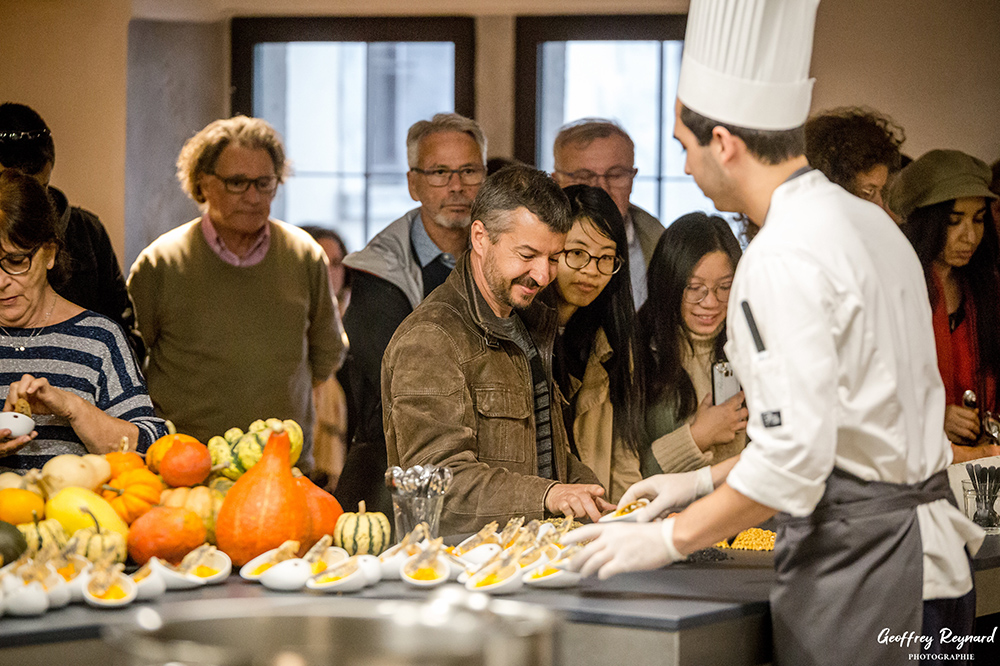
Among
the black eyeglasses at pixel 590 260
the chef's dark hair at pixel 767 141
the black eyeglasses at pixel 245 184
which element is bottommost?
the black eyeglasses at pixel 590 260

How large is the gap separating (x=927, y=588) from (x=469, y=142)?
2.23 meters

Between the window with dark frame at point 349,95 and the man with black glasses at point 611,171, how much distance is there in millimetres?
363

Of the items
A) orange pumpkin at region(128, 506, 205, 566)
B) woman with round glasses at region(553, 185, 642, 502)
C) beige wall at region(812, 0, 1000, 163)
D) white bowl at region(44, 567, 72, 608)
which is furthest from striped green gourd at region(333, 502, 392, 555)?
beige wall at region(812, 0, 1000, 163)

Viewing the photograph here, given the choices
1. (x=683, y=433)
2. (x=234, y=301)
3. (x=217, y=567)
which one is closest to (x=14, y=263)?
(x=234, y=301)

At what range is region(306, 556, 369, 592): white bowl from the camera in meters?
1.57

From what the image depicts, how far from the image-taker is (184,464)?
1802mm

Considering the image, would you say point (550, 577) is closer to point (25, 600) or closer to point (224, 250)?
point (25, 600)

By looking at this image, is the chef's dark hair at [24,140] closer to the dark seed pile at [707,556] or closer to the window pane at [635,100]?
the window pane at [635,100]

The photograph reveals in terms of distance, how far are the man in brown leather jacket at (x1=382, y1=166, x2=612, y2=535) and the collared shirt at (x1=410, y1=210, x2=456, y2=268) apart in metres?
0.63

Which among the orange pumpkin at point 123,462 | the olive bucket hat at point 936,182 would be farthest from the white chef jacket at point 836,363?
the olive bucket hat at point 936,182

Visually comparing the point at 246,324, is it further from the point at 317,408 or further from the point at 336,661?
the point at 336,661

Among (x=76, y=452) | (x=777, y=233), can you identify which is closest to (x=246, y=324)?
(x=76, y=452)

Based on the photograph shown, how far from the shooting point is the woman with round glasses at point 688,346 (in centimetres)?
349

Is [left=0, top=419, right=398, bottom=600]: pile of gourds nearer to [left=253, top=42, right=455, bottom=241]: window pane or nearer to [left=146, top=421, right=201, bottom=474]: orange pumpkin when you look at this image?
[left=146, top=421, right=201, bottom=474]: orange pumpkin
